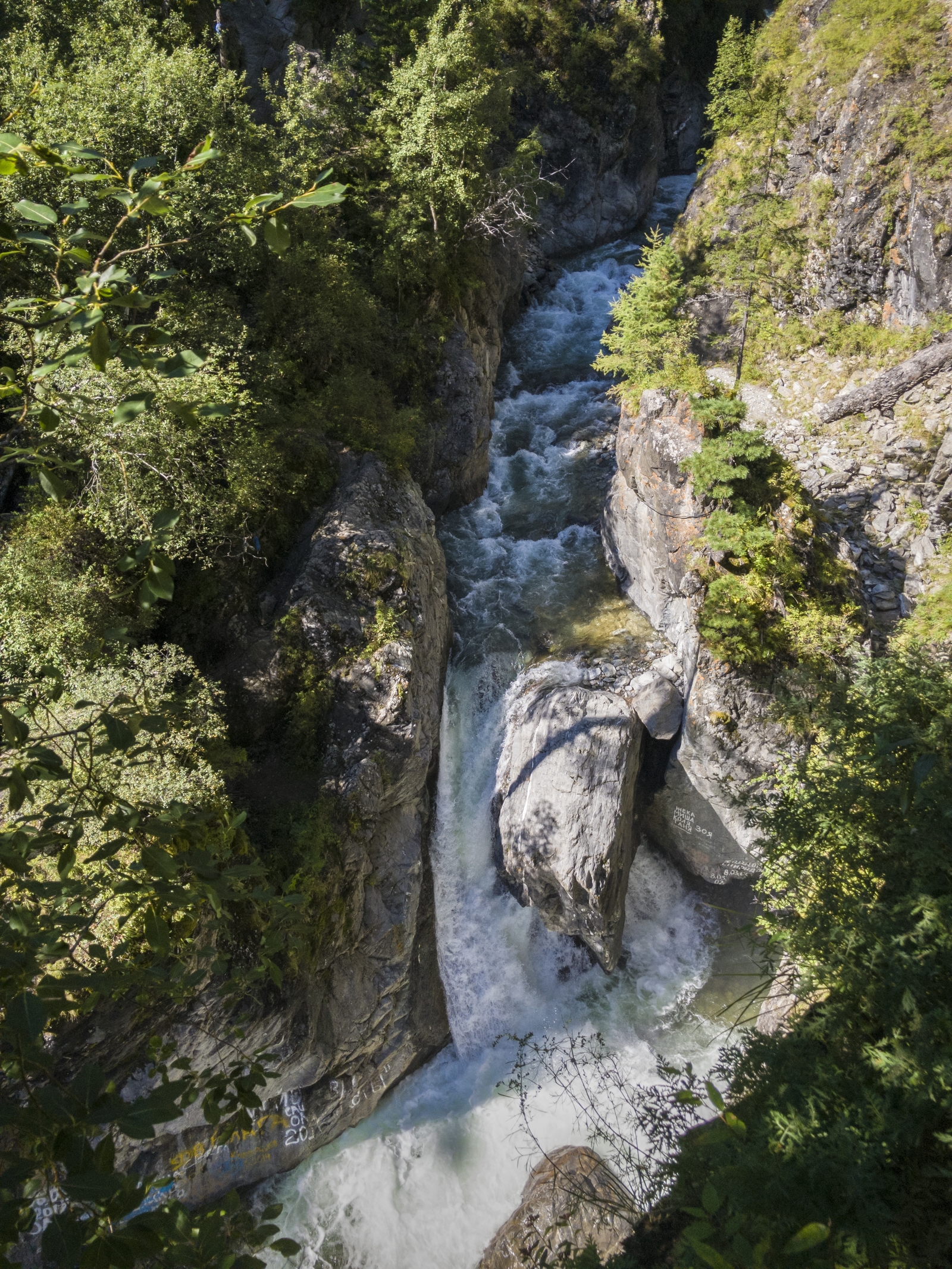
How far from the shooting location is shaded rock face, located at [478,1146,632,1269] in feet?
20.8

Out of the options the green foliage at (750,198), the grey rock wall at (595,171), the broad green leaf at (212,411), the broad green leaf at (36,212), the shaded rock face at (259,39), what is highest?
the shaded rock face at (259,39)

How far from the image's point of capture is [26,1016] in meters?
1.26

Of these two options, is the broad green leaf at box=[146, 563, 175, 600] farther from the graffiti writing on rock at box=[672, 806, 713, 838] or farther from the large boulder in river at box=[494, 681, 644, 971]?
the graffiti writing on rock at box=[672, 806, 713, 838]

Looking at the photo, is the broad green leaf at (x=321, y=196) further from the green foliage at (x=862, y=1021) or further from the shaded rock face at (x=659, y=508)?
the shaded rock face at (x=659, y=508)

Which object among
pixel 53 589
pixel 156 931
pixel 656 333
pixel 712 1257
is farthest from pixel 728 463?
pixel 156 931

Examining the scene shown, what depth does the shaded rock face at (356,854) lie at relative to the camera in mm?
7328

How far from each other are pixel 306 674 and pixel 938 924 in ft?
22.8

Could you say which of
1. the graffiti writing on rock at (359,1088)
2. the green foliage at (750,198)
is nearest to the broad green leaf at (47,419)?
the graffiti writing on rock at (359,1088)

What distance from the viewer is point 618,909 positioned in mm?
9031

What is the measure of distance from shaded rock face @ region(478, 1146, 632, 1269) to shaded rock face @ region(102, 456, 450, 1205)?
7.32ft

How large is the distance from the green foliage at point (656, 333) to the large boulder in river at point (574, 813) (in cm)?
533

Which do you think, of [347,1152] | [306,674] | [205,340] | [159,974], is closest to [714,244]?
[205,340]

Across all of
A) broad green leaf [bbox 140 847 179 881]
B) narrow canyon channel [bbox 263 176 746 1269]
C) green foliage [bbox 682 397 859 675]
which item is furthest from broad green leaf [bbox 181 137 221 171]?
narrow canyon channel [bbox 263 176 746 1269]

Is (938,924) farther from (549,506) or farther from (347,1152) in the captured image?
(549,506)
